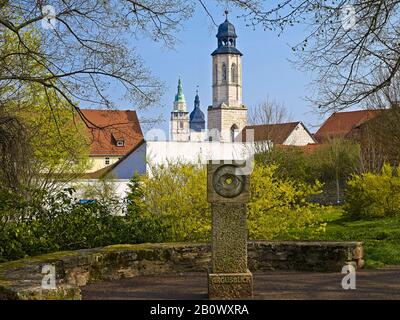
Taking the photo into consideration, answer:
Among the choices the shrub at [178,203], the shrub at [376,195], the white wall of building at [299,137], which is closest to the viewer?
the shrub at [178,203]

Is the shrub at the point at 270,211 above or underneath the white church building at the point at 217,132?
underneath

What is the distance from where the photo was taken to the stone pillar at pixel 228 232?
28.5 feet

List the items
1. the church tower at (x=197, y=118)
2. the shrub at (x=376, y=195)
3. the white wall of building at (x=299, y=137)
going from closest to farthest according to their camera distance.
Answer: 1. the shrub at (x=376, y=195)
2. the white wall of building at (x=299, y=137)
3. the church tower at (x=197, y=118)

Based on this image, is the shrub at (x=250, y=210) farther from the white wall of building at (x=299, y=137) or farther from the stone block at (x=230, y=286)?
the white wall of building at (x=299, y=137)

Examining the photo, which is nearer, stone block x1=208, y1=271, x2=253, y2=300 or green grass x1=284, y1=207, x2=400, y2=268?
stone block x1=208, y1=271, x2=253, y2=300

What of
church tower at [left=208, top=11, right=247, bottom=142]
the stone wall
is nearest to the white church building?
church tower at [left=208, top=11, right=247, bottom=142]

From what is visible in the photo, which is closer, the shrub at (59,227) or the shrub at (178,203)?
the shrub at (59,227)

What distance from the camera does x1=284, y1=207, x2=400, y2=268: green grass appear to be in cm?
1289

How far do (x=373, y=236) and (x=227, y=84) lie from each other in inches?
4054

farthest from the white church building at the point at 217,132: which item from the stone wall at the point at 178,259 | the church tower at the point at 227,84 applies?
the stone wall at the point at 178,259

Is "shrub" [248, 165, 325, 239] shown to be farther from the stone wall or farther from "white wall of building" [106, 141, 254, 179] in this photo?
"white wall of building" [106, 141, 254, 179]

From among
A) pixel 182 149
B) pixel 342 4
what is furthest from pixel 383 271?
pixel 182 149

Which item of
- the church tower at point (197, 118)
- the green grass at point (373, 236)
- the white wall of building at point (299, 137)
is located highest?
the church tower at point (197, 118)

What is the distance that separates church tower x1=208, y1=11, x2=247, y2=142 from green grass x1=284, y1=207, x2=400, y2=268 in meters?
86.9
